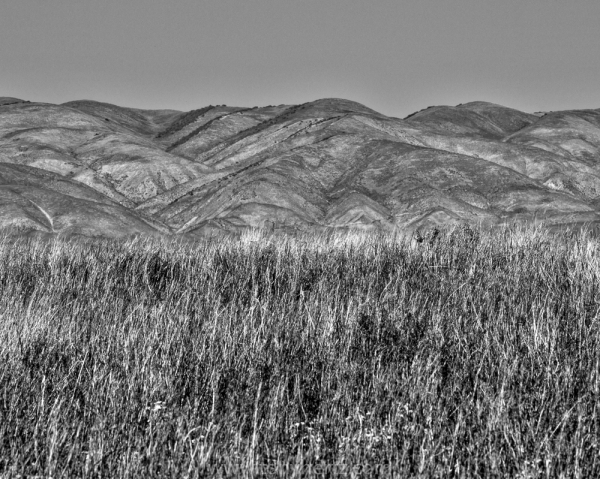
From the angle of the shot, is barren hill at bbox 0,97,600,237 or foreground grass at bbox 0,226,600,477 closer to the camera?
foreground grass at bbox 0,226,600,477

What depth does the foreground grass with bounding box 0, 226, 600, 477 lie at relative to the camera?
4.59m

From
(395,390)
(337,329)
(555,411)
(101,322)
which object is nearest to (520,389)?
(555,411)

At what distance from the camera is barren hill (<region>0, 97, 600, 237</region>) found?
45.9m

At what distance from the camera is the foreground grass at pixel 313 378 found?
181 inches

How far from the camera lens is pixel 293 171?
6141cm

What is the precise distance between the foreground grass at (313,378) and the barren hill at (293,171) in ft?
78.7

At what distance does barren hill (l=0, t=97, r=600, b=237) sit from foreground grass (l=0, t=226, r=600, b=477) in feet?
78.7

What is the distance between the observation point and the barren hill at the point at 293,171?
4591cm

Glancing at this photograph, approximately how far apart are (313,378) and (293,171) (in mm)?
55611

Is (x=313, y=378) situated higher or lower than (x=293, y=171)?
lower

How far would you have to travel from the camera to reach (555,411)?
5277 millimetres

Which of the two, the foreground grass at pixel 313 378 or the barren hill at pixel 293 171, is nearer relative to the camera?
the foreground grass at pixel 313 378

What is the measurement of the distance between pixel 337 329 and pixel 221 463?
9.52 feet

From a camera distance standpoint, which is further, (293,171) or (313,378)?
(293,171)
